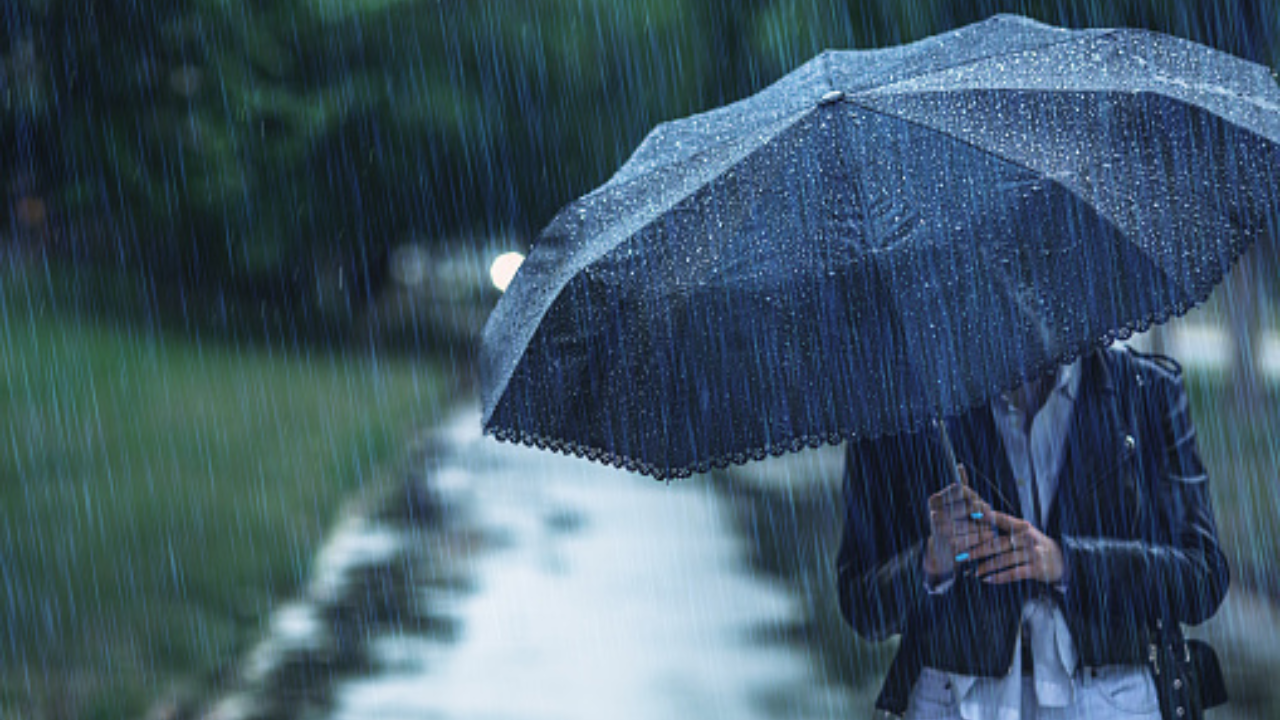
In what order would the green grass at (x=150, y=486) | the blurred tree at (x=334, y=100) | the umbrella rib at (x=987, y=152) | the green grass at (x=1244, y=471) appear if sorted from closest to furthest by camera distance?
the umbrella rib at (x=987, y=152), the green grass at (x=150, y=486), the green grass at (x=1244, y=471), the blurred tree at (x=334, y=100)

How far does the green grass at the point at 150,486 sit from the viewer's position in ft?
28.3

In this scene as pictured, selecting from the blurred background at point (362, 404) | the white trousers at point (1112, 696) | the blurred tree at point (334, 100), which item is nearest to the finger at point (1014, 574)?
the white trousers at point (1112, 696)

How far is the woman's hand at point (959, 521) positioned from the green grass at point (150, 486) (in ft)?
17.7

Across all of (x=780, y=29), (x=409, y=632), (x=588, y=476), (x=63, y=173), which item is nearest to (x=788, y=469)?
(x=588, y=476)

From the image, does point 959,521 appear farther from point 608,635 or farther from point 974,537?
point 608,635

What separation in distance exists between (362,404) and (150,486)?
8375mm

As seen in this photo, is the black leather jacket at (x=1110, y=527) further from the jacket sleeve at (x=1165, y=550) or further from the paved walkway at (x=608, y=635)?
the paved walkway at (x=608, y=635)

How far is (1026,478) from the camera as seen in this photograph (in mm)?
3240

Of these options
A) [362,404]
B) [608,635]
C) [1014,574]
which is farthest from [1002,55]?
[362,404]

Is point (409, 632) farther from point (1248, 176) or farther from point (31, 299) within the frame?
point (31, 299)

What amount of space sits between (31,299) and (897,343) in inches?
852

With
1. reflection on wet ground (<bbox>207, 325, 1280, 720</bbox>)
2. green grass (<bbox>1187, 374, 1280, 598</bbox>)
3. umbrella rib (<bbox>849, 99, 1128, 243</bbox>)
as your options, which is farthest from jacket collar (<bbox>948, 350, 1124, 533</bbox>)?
green grass (<bbox>1187, 374, 1280, 598</bbox>)

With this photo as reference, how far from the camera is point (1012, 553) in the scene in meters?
3.12

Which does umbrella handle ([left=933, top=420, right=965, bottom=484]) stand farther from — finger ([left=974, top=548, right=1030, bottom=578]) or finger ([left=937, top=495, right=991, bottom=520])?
finger ([left=974, top=548, right=1030, bottom=578])
